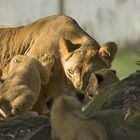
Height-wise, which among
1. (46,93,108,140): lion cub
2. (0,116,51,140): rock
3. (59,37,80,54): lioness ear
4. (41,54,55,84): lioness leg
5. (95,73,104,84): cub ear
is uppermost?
(46,93,108,140): lion cub

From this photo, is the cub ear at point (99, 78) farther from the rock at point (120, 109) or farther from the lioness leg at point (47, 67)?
the lioness leg at point (47, 67)

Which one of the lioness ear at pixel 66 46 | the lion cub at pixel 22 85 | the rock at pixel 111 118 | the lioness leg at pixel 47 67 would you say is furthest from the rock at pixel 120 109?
the lioness ear at pixel 66 46

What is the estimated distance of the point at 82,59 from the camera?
1335 centimetres

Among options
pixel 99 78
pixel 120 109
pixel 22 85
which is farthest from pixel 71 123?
pixel 22 85

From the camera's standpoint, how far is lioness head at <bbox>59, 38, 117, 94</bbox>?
42.8ft

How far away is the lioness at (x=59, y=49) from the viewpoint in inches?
521

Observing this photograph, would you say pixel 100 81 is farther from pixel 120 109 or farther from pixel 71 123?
pixel 71 123

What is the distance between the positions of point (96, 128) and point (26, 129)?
6.23 feet

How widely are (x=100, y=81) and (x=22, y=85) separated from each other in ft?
5.33

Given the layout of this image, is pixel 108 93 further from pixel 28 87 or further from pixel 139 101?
pixel 28 87

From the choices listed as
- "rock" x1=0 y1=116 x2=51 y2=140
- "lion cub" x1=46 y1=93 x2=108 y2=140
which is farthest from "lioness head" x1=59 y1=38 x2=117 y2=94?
"lion cub" x1=46 y1=93 x2=108 y2=140

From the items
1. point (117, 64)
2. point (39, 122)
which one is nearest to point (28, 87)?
point (39, 122)

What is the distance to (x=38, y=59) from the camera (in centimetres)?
1436

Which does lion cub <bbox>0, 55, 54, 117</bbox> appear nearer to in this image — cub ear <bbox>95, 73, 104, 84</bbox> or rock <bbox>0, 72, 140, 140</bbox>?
cub ear <bbox>95, 73, 104, 84</bbox>
